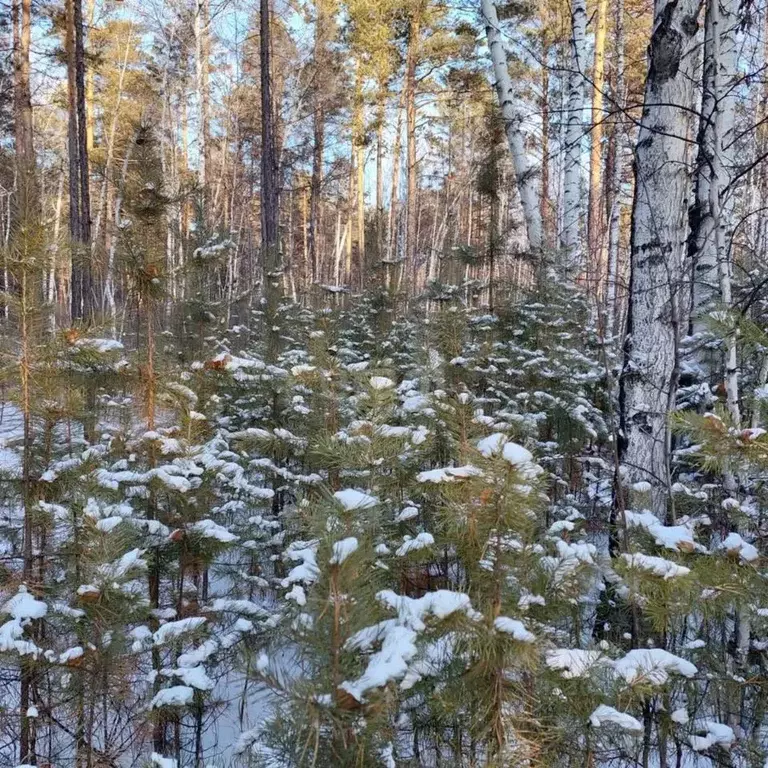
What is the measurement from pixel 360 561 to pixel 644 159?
2.81m

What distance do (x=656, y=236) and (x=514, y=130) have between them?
14.8 feet

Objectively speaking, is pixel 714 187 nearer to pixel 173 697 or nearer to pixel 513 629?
pixel 513 629

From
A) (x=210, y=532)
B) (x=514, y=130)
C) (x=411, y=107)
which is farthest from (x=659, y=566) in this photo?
(x=411, y=107)

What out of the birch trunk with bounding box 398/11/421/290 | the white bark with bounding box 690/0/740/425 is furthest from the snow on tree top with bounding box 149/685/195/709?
the birch trunk with bounding box 398/11/421/290

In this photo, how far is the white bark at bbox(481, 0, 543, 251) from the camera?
265 inches

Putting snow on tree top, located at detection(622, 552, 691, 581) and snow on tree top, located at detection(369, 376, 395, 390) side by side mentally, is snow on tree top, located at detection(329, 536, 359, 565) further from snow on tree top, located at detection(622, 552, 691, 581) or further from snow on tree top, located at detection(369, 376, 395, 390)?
snow on tree top, located at detection(369, 376, 395, 390)

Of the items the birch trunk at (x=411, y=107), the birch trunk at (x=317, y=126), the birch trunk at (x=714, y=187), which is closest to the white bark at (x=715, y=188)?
the birch trunk at (x=714, y=187)

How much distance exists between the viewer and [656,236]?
9.48 ft

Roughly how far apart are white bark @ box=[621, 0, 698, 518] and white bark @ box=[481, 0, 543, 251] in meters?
3.65

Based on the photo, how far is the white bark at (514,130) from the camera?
22.1 ft

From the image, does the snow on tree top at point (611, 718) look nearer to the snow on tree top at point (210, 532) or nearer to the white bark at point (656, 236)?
the white bark at point (656, 236)

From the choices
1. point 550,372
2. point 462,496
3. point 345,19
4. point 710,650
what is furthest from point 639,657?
point 345,19

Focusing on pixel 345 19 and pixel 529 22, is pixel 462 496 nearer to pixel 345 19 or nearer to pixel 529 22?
pixel 529 22

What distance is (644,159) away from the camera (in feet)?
9.94
